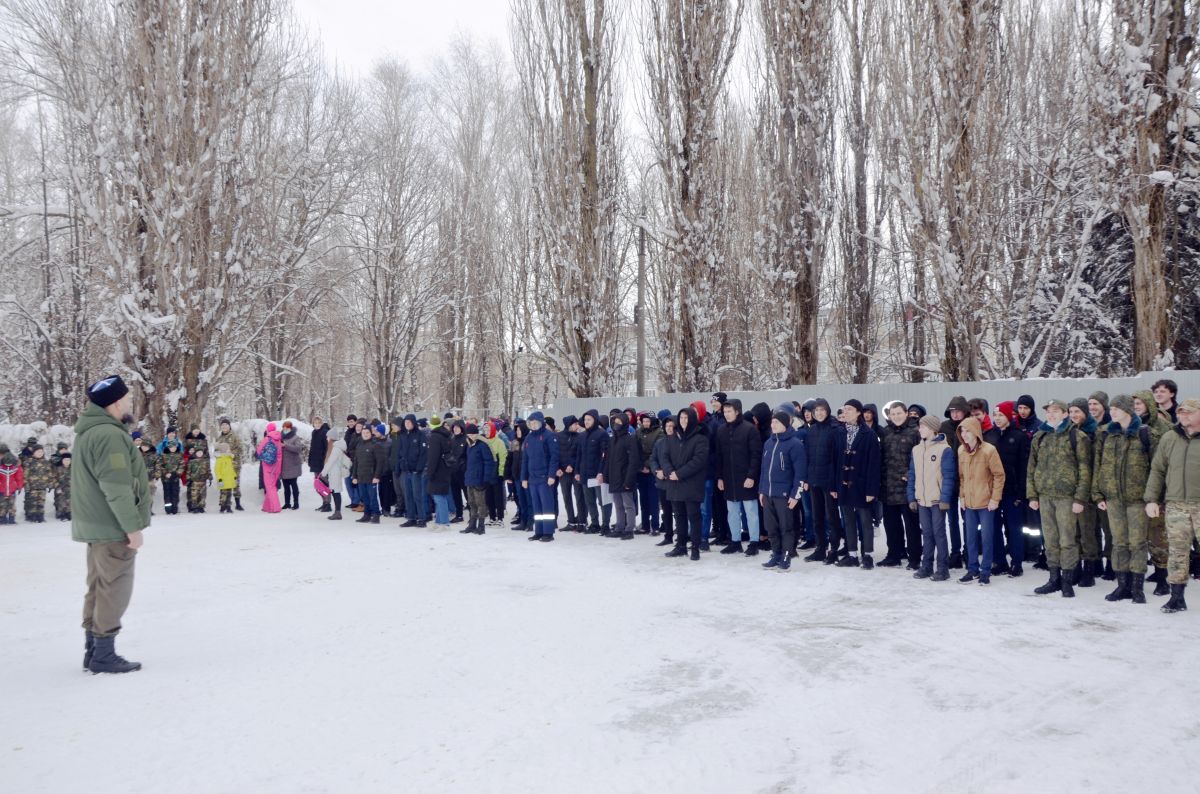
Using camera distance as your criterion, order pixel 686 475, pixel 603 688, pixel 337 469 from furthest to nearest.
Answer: pixel 337 469 < pixel 686 475 < pixel 603 688

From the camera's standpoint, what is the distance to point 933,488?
27.5 ft

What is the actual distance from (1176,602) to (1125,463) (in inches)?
45.8

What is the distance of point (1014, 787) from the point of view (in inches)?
146

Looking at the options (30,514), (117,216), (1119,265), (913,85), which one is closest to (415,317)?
(117,216)

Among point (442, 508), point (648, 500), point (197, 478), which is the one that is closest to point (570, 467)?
point (648, 500)

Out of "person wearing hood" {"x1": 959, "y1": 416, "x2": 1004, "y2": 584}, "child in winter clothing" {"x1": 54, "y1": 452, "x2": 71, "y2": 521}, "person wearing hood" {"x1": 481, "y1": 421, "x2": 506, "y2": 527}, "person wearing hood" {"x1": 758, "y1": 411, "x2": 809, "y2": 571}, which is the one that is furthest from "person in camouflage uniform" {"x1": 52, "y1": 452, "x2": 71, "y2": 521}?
"person wearing hood" {"x1": 959, "y1": 416, "x2": 1004, "y2": 584}

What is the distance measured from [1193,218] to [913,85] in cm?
563

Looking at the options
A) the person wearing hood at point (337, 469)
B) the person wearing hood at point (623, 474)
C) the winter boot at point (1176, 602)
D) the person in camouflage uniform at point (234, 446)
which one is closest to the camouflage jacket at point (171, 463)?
the person in camouflage uniform at point (234, 446)

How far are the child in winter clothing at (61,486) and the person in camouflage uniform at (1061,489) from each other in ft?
48.4

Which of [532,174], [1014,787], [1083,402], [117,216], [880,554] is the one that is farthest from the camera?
[532,174]

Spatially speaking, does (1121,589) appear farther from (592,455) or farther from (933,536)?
(592,455)

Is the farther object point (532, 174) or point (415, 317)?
point (415, 317)

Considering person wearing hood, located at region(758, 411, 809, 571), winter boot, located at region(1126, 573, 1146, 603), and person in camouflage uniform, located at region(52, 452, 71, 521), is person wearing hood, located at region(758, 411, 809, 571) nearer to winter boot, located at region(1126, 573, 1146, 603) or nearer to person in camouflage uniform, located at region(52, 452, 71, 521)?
winter boot, located at region(1126, 573, 1146, 603)

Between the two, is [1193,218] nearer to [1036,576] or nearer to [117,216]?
[1036,576]
